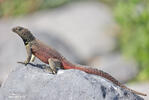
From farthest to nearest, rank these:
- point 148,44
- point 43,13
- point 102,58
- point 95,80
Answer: point 43,13 → point 102,58 → point 148,44 → point 95,80

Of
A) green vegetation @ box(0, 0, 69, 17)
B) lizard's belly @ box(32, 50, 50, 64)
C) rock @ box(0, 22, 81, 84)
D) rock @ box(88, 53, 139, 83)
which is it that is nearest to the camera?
lizard's belly @ box(32, 50, 50, 64)

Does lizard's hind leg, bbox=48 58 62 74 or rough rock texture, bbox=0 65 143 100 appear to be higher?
lizard's hind leg, bbox=48 58 62 74

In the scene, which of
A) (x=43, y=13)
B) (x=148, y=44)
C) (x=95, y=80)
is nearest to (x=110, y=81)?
(x=95, y=80)

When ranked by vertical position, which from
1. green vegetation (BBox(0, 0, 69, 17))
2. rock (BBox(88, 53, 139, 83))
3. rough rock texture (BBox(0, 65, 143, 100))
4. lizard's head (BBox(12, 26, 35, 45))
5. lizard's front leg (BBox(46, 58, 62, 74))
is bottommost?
rough rock texture (BBox(0, 65, 143, 100))

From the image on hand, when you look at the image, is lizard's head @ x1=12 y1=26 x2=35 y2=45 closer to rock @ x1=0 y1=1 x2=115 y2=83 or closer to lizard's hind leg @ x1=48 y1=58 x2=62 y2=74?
lizard's hind leg @ x1=48 y1=58 x2=62 y2=74

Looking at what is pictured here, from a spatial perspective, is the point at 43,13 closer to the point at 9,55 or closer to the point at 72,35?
the point at 72,35

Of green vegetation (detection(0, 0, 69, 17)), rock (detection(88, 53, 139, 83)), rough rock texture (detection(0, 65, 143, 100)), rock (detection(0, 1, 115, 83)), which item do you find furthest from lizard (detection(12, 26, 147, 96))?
green vegetation (detection(0, 0, 69, 17))

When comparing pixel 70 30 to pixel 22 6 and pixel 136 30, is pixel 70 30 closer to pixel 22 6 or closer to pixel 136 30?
pixel 22 6
